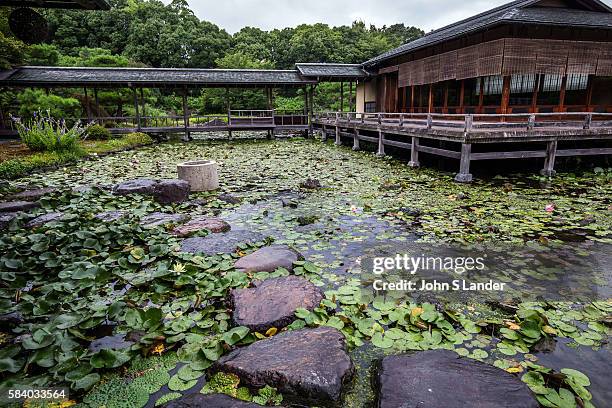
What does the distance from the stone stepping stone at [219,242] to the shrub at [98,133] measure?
16222mm

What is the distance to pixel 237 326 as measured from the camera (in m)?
3.16

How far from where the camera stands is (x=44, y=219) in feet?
17.8

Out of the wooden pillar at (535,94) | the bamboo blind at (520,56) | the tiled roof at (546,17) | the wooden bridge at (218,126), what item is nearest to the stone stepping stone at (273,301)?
the tiled roof at (546,17)

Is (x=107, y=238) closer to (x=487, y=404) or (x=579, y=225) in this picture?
(x=487, y=404)

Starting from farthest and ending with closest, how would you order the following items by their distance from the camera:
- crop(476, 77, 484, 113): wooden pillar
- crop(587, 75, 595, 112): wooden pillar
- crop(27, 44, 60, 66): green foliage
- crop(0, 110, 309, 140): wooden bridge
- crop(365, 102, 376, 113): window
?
crop(365, 102, 376, 113): window → crop(27, 44, 60, 66): green foliage → crop(0, 110, 309, 140): wooden bridge → crop(476, 77, 484, 113): wooden pillar → crop(587, 75, 595, 112): wooden pillar

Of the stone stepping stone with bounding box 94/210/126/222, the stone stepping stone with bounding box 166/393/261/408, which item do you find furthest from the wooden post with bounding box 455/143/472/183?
the stone stepping stone with bounding box 166/393/261/408

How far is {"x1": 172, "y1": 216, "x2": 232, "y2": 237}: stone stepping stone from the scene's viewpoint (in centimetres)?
545

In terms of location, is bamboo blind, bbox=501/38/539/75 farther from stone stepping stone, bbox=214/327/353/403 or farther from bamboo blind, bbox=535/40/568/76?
stone stepping stone, bbox=214/327/353/403

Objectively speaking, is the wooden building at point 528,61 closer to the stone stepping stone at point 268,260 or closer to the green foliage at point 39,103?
the stone stepping stone at point 268,260

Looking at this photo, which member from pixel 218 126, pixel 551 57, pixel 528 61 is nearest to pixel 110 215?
pixel 528 61

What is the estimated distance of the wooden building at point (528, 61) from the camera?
1168cm

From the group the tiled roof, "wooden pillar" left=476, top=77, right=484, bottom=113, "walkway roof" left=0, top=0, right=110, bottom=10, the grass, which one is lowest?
the grass

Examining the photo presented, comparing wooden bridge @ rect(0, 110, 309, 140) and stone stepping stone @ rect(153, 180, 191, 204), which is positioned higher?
wooden bridge @ rect(0, 110, 309, 140)

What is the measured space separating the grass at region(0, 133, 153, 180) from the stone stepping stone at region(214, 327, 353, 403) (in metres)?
9.92
